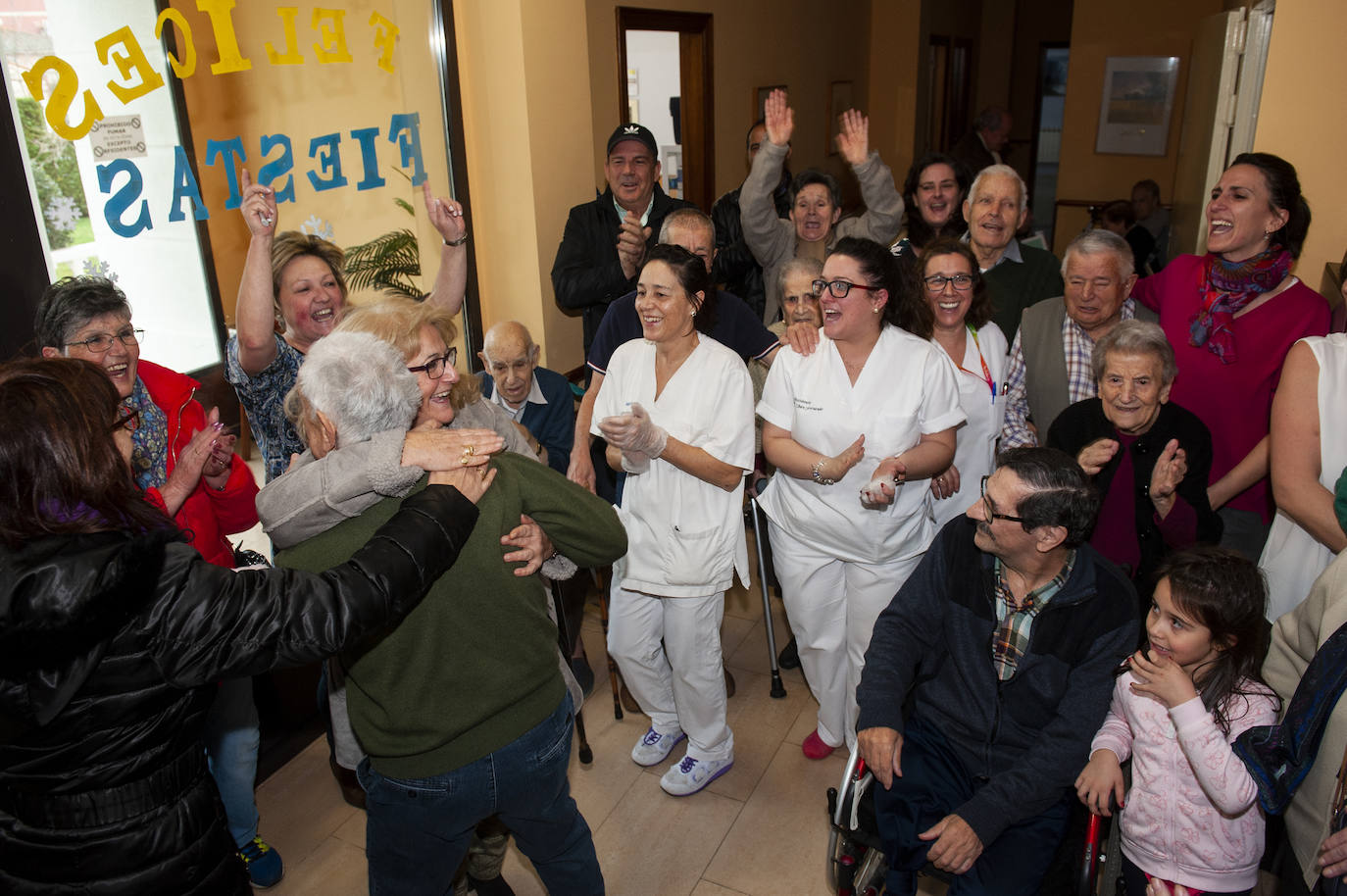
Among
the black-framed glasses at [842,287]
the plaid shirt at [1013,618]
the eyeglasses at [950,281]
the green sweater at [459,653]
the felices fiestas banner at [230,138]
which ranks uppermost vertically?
the felices fiestas banner at [230,138]

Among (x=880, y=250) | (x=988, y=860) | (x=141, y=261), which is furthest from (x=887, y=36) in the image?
(x=988, y=860)

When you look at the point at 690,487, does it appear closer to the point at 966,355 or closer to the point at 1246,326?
the point at 966,355

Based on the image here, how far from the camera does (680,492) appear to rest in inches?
109

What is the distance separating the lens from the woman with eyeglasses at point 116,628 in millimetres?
1337

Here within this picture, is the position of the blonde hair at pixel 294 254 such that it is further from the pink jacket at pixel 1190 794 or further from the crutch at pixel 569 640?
the pink jacket at pixel 1190 794

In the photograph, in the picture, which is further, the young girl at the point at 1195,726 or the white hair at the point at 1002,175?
the white hair at the point at 1002,175

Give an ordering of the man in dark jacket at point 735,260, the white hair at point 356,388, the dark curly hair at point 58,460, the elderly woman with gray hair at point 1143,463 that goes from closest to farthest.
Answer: the dark curly hair at point 58,460 < the white hair at point 356,388 < the elderly woman with gray hair at point 1143,463 < the man in dark jacket at point 735,260

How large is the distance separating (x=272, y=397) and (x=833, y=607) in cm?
184

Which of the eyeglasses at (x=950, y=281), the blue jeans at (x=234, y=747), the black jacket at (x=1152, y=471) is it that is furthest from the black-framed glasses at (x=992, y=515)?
the blue jeans at (x=234, y=747)

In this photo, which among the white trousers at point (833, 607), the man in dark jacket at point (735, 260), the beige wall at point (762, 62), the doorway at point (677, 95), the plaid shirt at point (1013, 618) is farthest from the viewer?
the doorway at point (677, 95)

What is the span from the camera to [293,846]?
2848 mm

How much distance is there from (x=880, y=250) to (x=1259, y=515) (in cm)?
146

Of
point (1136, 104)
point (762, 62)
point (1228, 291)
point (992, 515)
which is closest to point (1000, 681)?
point (992, 515)

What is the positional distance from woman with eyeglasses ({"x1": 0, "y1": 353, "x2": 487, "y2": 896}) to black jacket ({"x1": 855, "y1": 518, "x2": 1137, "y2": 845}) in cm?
123
